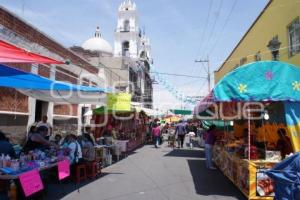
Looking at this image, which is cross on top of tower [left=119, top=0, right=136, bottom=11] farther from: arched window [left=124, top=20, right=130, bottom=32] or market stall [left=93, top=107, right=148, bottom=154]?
market stall [left=93, top=107, right=148, bottom=154]

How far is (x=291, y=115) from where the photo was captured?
820cm

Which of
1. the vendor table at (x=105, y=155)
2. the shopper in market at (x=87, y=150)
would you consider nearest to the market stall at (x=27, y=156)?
the shopper in market at (x=87, y=150)

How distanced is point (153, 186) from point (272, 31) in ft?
37.1

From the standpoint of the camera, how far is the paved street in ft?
28.0

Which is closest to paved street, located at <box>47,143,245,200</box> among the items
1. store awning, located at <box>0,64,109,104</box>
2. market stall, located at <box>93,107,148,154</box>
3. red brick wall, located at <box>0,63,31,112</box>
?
store awning, located at <box>0,64,109,104</box>

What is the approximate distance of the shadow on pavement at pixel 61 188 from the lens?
8.48 m

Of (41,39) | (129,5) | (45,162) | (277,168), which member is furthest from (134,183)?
(129,5)

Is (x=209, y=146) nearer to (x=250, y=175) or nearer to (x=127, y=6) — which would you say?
(x=250, y=175)

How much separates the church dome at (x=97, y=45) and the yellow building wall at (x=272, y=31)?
25.1m

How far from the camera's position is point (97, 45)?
47.1 meters

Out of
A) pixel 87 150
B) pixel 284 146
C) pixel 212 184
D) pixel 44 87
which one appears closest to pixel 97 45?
pixel 87 150

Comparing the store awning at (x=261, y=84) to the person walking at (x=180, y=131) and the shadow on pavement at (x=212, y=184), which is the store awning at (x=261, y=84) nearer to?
the shadow on pavement at (x=212, y=184)

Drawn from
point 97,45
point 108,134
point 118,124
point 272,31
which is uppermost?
point 97,45

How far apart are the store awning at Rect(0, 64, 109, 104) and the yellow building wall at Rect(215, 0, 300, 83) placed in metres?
8.24
